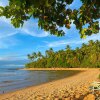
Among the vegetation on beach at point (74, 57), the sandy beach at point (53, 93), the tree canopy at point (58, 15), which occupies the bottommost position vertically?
the sandy beach at point (53, 93)

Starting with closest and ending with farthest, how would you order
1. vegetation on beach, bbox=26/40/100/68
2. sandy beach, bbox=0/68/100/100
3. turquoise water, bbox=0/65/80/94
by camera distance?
sandy beach, bbox=0/68/100/100 < turquoise water, bbox=0/65/80/94 < vegetation on beach, bbox=26/40/100/68

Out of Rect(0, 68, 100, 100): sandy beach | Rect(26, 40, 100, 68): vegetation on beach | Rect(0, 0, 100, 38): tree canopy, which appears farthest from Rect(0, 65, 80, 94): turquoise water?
Rect(26, 40, 100, 68): vegetation on beach

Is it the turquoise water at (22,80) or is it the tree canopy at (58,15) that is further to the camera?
the turquoise water at (22,80)

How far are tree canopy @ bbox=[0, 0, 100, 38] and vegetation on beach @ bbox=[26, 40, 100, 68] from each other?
272 ft

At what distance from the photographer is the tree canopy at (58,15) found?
5.72 m

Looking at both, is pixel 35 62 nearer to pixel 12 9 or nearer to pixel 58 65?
pixel 58 65

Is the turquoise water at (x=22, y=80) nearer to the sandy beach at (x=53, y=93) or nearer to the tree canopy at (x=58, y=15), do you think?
the sandy beach at (x=53, y=93)

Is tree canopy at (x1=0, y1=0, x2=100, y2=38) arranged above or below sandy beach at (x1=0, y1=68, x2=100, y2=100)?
above

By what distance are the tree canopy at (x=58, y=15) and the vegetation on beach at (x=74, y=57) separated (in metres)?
82.9

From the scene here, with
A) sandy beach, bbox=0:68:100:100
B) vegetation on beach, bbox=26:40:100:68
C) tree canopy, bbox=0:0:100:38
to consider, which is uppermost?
vegetation on beach, bbox=26:40:100:68

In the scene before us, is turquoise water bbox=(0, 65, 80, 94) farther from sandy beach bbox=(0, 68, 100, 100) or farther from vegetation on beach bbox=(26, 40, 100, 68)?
vegetation on beach bbox=(26, 40, 100, 68)

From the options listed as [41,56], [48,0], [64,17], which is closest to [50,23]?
[64,17]

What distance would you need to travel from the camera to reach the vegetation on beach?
303ft

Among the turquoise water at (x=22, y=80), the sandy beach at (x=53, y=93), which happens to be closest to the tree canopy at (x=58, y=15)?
the sandy beach at (x=53, y=93)
